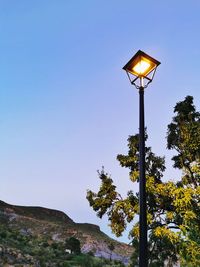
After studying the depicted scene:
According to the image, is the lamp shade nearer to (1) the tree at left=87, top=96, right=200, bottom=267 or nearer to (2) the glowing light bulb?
(2) the glowing light bulb

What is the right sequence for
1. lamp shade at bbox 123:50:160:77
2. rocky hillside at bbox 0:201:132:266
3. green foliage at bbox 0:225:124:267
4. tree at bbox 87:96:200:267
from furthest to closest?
rocky hillside at bbox 0:201:132:266, green foliage at bbox 0:225:124:267, tree at bbox 87:96:200:267, lamp shade at bbox 123:50:160:77

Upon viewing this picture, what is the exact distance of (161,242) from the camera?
3288 centimetres

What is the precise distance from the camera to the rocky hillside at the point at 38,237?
44500 millimetres

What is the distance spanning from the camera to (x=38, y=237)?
6066 cm

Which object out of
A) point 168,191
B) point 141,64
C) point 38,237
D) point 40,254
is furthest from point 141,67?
point 38,237

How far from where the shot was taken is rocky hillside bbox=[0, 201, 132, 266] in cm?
4450

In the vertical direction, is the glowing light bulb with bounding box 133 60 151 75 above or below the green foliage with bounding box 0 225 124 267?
below

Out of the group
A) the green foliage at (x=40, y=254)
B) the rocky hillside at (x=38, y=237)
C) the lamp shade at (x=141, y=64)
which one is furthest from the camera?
the rocky hillside at (x=38, y=237)

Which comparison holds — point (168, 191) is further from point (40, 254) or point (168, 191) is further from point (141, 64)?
point (40, 254)

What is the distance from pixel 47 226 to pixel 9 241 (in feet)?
70.7

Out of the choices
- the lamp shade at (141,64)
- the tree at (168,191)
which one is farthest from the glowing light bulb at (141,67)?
the tree at (168,191)

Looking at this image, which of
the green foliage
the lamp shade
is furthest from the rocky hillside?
the lamp shade

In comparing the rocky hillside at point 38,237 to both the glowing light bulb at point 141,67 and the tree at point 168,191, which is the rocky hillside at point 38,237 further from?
the glowing light bulb at point 141,67

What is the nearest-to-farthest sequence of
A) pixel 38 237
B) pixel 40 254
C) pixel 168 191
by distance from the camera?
pixel 168 191 → pixel 40 254 → pixel 38 237
